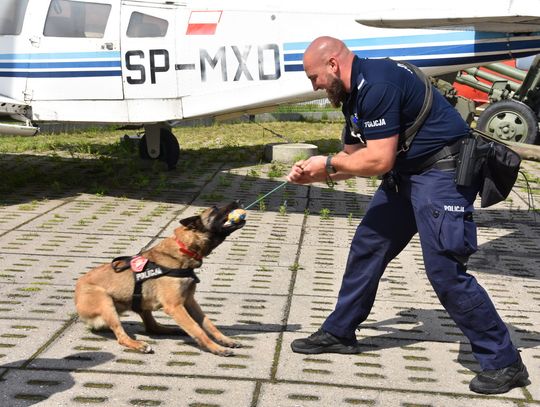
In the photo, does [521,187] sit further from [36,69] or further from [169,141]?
[36,69]

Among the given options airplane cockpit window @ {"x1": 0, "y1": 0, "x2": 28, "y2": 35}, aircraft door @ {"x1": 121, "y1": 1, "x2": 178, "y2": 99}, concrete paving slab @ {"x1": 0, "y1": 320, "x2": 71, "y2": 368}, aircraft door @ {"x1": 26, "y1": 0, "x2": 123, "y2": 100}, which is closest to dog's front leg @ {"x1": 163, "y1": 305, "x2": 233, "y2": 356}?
concrete paving slab @ {"x1": 0, "y1": 320, "x2": 71, "y2": 368}

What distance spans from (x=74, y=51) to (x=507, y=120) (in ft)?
25.6

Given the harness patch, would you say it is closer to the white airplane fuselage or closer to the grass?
the white airplane fuselage

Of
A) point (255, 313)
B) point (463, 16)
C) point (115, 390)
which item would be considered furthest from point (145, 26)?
point (115, 390)

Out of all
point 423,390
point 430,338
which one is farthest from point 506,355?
point 430,338

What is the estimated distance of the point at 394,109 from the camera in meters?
4.51

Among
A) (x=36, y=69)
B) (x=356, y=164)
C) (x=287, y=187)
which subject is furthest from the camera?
(x=287, y=187)

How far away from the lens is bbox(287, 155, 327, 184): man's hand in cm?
479

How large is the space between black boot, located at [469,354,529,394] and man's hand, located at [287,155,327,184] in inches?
57.0

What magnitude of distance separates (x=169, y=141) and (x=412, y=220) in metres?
7.57

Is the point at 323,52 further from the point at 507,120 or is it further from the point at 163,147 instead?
the point at 507,120

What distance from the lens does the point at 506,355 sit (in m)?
4.70

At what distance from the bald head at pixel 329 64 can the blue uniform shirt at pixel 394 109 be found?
0.05 metres

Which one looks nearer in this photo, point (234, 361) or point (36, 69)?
point (234, 361)
